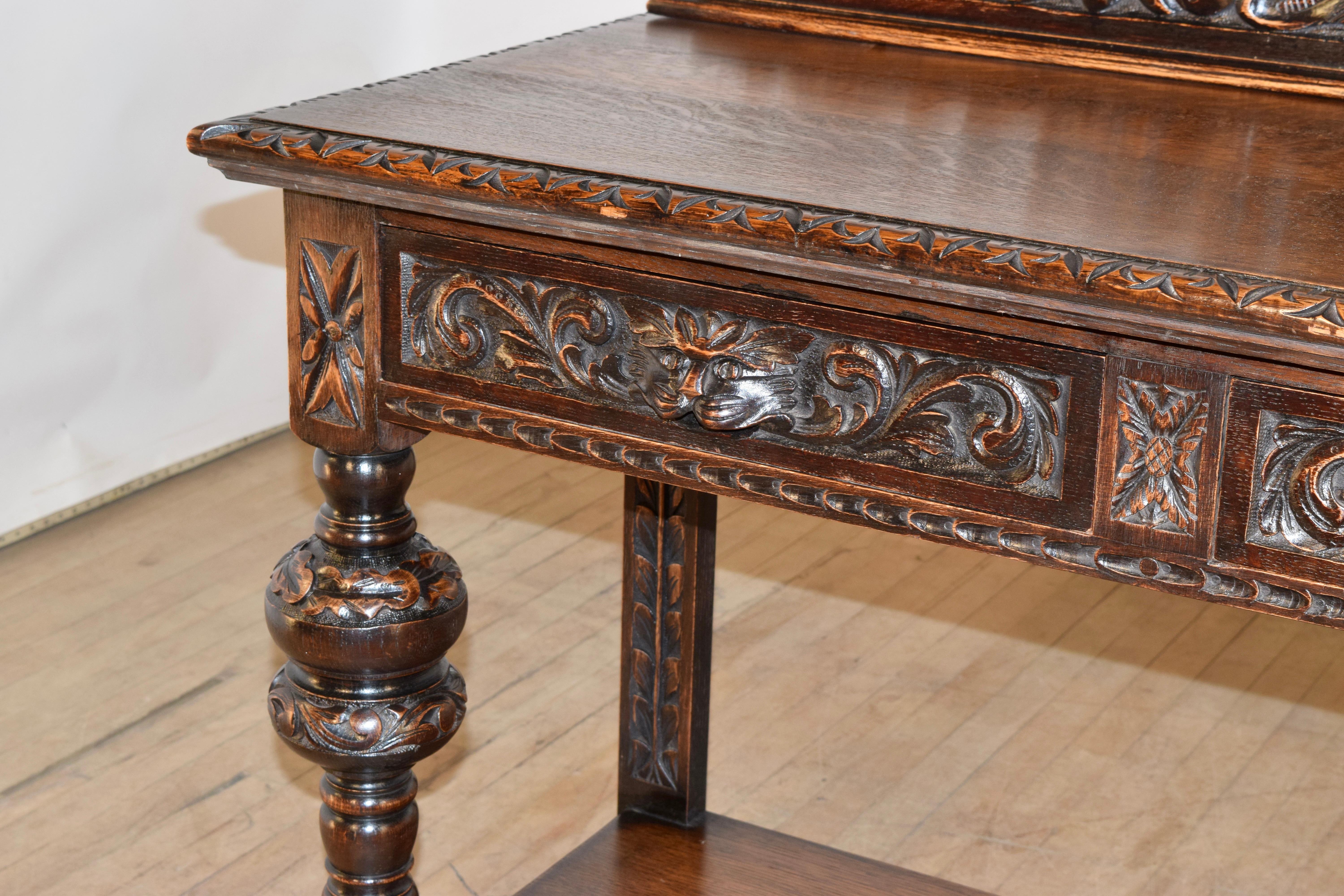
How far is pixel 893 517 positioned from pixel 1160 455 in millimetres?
149

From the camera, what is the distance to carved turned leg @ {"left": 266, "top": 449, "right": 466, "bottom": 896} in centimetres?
106

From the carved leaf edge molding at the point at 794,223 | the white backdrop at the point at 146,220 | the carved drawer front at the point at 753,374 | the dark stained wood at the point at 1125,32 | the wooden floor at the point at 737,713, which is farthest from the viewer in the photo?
the white backdrop at the point at 146,220

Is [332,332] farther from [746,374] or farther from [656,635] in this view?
A: [656,635]

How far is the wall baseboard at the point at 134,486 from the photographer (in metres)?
2.41

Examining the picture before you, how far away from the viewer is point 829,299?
0.83 metres

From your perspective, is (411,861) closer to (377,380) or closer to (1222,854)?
(377,380)

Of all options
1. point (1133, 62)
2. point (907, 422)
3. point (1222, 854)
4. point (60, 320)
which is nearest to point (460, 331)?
point (907, 422)

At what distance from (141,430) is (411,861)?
1.62 metres

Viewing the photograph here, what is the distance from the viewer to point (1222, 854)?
5.77 feet

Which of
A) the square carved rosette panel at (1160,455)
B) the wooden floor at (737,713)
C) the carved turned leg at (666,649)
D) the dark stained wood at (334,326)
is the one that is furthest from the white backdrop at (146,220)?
the square carved rosette panel at (1160,455)

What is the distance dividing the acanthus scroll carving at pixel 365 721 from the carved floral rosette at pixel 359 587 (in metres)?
0.07

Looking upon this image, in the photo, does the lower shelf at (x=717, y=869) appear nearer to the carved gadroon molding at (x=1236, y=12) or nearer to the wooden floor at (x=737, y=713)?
the wooden floor at (x=737, y=713)

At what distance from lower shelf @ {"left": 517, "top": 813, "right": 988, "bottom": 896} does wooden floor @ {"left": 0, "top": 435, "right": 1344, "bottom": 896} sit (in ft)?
0.77

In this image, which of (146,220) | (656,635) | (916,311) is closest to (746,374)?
(916,311)
